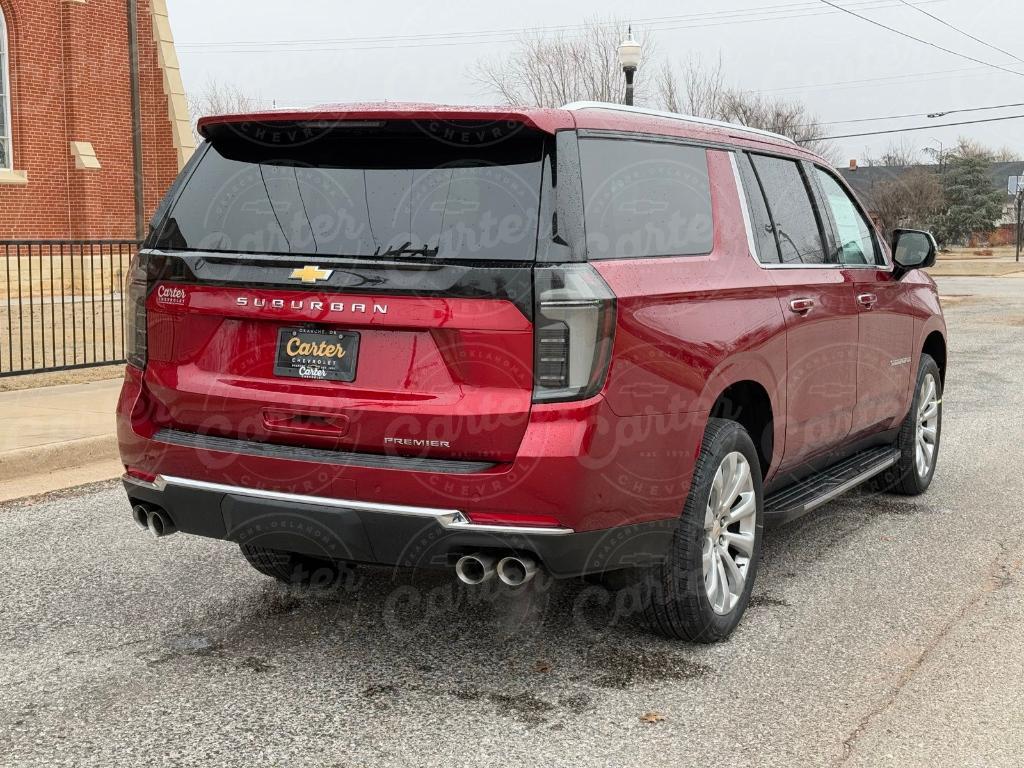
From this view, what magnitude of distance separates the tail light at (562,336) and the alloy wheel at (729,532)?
91cm

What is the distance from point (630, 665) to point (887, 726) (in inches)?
36.0

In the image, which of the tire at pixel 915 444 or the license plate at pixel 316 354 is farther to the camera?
the tire at pixel 915 444

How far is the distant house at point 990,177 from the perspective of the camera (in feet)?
253

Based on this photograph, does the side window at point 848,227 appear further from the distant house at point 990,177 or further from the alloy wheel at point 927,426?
the distant house at point 990,177

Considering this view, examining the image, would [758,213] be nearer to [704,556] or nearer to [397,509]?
[704,556]

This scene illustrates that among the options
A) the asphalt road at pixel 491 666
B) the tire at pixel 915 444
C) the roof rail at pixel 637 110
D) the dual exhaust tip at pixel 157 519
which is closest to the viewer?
the asphalt road at pixel 491 666

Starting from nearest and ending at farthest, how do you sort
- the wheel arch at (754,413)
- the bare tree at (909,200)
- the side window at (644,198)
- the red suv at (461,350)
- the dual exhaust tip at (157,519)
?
the red suv at (461,350) < the side window at (644,198) < the dual exhaust tip at (157,519) < the wheel arch at (754,413) < the bare tree at (909,200)

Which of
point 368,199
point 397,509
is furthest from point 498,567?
point 368,199

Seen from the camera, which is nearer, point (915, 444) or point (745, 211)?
point (745, 211)

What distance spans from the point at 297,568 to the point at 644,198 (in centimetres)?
225

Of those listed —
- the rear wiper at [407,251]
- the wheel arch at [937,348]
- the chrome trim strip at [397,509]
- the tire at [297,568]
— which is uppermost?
the rear wiper at [407,251]

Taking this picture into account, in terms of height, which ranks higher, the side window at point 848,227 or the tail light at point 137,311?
the side window at point 848,227

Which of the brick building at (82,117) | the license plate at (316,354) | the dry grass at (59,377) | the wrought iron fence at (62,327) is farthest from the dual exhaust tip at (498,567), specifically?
the brick building at (82,117)

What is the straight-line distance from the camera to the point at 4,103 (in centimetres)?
2119
